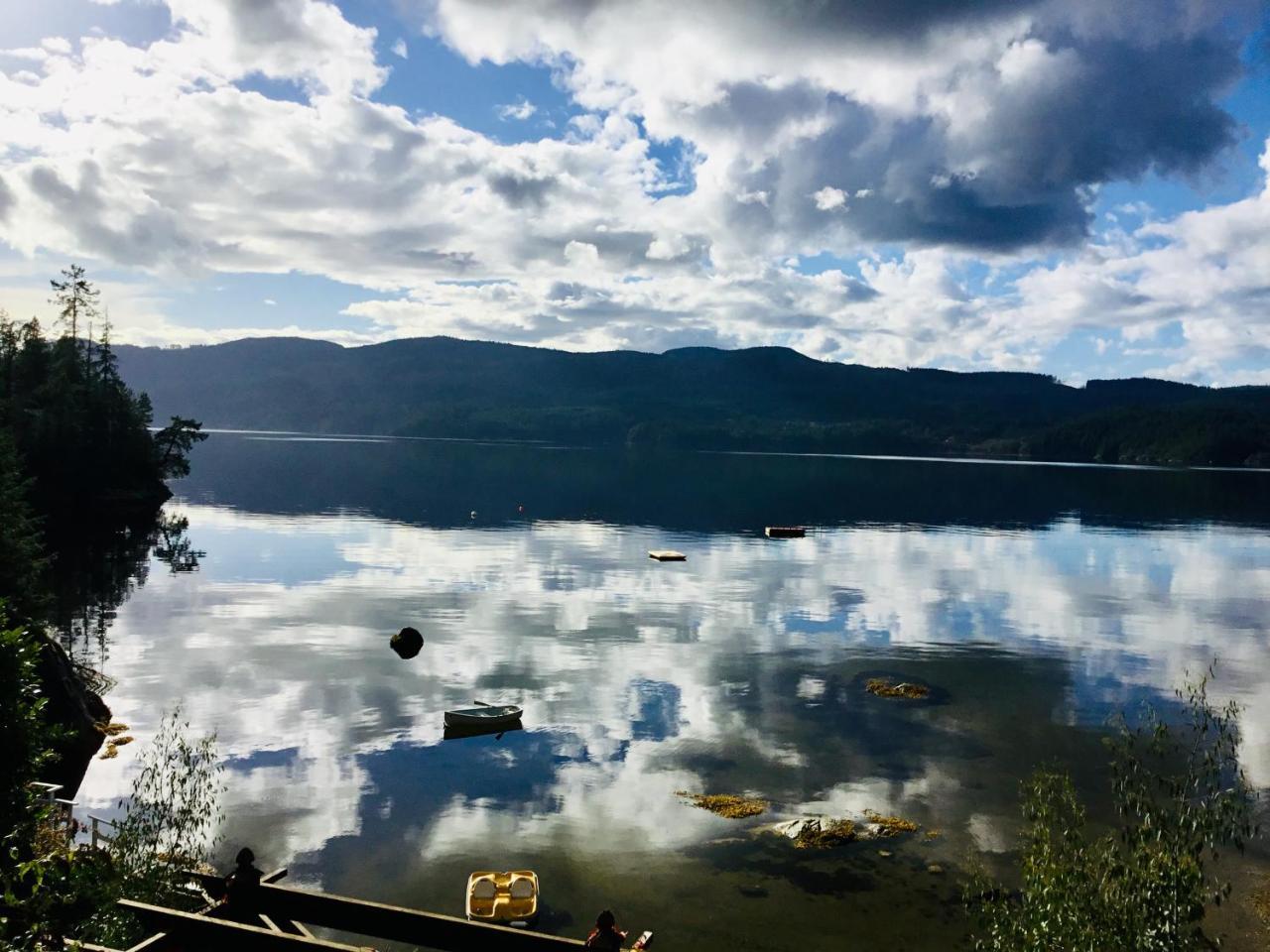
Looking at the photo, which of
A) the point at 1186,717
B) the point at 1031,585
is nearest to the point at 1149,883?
the point at 1186,717

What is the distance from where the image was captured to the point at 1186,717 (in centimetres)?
5722

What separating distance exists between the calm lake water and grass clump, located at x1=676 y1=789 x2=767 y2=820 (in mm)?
878

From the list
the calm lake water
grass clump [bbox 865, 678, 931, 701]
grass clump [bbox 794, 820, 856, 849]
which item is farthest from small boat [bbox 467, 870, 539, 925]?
grass clump [bbox 865, 678, 931, 701]

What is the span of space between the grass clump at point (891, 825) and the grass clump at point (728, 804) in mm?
5002

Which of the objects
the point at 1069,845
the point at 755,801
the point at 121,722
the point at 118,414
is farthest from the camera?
the point at 118,414

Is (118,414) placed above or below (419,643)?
above

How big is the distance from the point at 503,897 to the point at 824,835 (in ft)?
47.6

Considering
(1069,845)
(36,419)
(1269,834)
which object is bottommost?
(1269,834)

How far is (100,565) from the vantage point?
105812mm

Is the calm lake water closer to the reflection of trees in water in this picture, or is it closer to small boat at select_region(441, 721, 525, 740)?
small boat at select_region(441, 721, 525, 740)

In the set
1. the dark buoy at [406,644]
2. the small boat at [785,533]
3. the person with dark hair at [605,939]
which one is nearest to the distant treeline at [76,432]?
the dark buoy at [406,644]

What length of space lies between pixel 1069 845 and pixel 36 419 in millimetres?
158938

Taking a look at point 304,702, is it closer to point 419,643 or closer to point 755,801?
point 419,643

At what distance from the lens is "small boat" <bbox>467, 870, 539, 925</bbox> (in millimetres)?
30172
